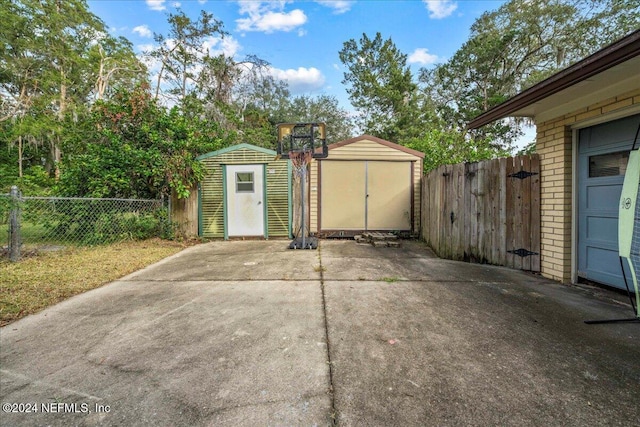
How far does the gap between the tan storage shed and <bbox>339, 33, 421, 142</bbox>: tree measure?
1106 cm

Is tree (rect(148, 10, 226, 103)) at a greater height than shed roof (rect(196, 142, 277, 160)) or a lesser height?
greater

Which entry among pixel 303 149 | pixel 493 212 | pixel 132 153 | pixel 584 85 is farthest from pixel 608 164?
pixel 132 153

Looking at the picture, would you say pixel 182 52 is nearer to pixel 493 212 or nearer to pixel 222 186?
pixel 222 186

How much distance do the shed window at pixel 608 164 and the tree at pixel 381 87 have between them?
14501 millimetres

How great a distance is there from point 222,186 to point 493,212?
19.3 ft

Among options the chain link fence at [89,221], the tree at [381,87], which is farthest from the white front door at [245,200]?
the tree at [381,87]

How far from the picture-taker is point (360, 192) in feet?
23.5

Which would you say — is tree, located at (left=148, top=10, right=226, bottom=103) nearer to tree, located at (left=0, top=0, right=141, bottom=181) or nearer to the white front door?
tree, located at (left=0, top=0, right=141, bottom=181)

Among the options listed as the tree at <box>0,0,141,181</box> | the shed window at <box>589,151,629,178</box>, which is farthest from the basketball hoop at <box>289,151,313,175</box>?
the tree at <box>0,0,141,181</box>

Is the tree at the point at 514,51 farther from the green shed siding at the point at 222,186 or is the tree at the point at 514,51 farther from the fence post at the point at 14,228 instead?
the fence post at the point at 14,228

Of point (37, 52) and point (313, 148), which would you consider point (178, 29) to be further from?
point (313, 148)

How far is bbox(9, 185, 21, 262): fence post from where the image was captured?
4.12m

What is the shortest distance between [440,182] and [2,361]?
229 inches

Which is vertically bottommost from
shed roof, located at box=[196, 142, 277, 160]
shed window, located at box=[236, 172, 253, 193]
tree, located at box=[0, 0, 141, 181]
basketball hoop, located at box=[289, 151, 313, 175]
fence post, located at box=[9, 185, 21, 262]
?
fence post, located at box=[9, 185, 21, 262]
